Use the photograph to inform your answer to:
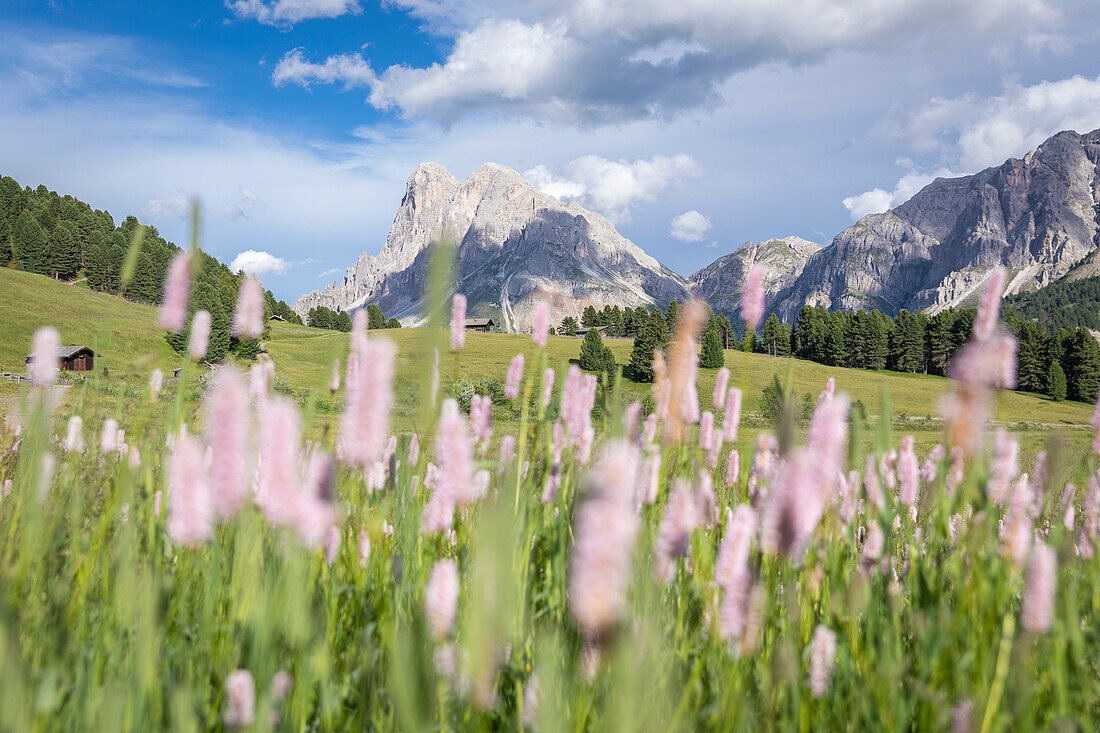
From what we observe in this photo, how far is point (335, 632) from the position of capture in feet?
6.89

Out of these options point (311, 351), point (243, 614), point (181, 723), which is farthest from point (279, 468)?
point (311, 351)

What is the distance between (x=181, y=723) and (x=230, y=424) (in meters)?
0.47

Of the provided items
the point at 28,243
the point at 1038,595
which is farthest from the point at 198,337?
the point at 28,243

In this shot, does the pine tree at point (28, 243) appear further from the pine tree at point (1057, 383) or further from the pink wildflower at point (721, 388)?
the pine tree at point (1057, 383)

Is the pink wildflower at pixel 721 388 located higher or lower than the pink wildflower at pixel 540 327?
lower

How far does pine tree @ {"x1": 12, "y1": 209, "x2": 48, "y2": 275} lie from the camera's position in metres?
88.2

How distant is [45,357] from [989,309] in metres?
4.07

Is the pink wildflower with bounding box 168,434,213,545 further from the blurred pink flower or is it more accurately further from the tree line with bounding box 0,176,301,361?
the tree line with bounding box 0,176,301,361

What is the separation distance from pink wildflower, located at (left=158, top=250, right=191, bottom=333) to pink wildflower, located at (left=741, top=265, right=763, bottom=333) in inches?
76.9

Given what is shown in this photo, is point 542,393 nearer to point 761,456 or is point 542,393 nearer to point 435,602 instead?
point 761,456

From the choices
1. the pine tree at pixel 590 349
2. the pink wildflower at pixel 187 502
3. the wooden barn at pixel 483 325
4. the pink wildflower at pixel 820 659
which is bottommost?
the pink wildflower at pixel 820 659

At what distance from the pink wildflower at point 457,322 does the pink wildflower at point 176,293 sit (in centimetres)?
87

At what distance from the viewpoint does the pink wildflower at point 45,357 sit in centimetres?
277

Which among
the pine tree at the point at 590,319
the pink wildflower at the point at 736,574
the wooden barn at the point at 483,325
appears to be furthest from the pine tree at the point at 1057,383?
the wooden barn at the point at 483,325
